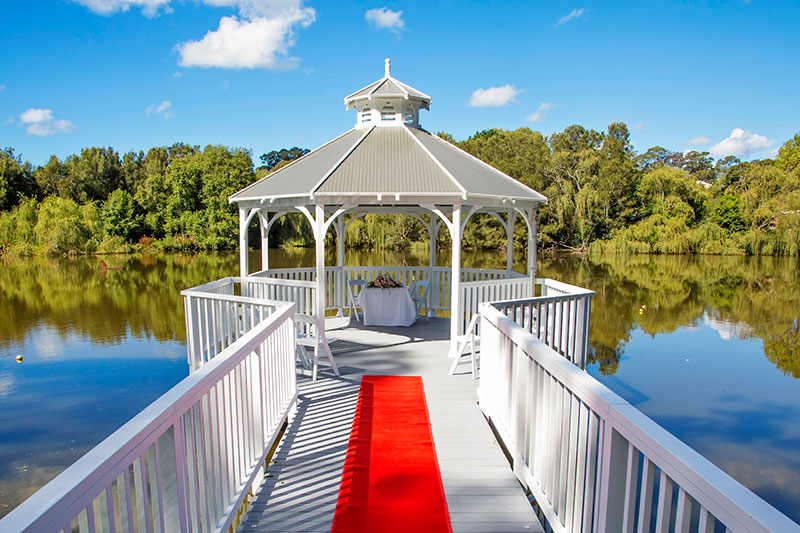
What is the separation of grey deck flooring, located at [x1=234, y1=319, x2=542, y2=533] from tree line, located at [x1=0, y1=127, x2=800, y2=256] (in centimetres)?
3288

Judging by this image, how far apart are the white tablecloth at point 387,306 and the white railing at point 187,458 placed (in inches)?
198

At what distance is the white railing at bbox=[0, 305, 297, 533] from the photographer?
1.55 meters

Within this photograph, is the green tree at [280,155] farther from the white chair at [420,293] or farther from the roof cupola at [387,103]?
the white chair at [420,293]

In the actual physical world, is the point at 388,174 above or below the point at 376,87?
below

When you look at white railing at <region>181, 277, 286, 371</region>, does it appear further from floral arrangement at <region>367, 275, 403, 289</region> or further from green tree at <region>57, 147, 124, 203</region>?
green tree at <region>57, 147, 124, 203</region>

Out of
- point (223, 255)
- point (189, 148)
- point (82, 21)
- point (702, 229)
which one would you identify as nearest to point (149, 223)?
point (223, 255)

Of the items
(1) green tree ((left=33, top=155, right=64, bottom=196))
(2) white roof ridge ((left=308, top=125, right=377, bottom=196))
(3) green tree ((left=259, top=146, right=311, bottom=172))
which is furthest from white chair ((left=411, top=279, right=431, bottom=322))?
(3) green tree ((left=259, top=146, right=311, bottom=172))

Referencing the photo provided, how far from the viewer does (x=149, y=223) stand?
43906mm

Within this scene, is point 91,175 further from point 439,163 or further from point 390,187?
point 390,187

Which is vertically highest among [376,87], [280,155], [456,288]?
[280,155]

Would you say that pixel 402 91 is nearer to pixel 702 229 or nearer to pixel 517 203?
pixel 517 203

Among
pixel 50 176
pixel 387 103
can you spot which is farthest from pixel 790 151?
pixel 50 176

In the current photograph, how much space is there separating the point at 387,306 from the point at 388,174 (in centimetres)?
263

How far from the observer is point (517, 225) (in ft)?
128
